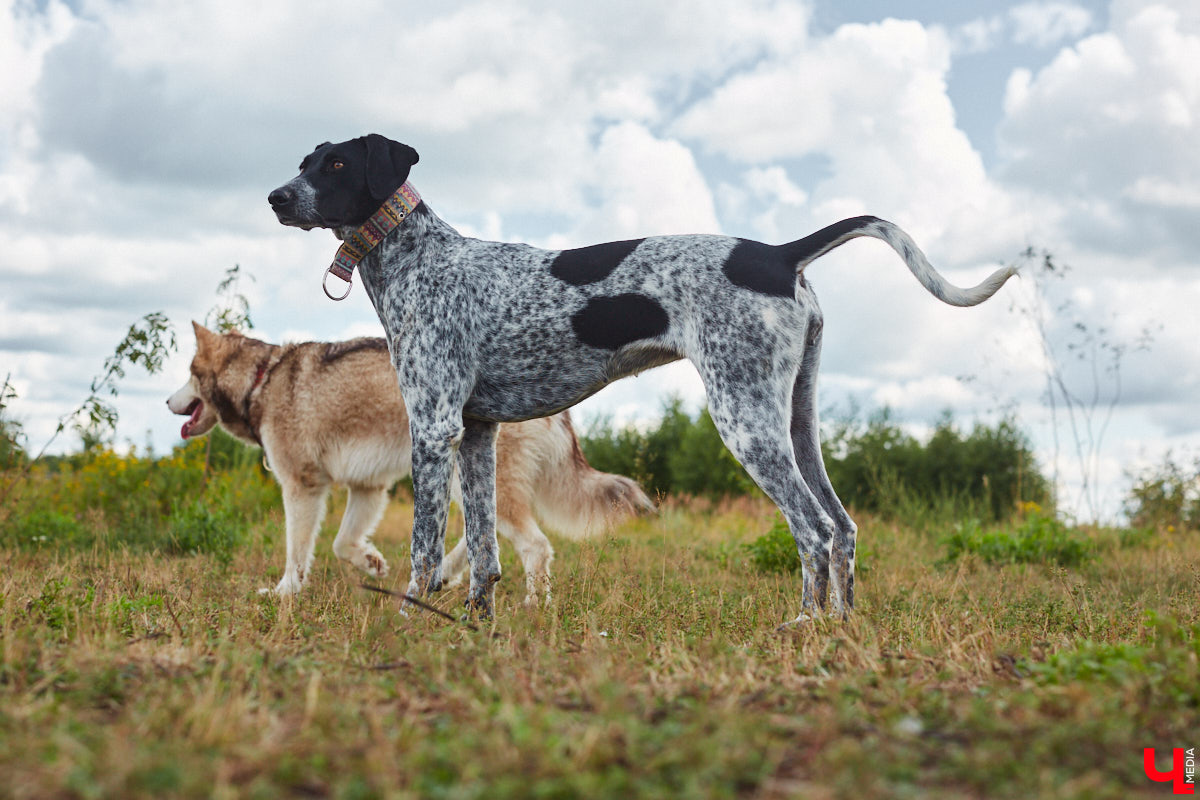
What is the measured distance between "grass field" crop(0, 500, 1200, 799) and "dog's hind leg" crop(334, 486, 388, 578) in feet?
6.63

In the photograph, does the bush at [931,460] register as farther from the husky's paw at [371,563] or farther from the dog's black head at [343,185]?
the dog's black head at [343,185]

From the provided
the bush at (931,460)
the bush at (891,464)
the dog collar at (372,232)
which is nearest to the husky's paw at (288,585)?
the dog collar at (372,232)

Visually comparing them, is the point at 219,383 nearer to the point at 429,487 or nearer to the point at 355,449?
the point at 355,449

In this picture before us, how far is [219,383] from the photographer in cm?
772

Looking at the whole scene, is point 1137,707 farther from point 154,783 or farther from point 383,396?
point 383,396

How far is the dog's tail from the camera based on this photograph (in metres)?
4.65

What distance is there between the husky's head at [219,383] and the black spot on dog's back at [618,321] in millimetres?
3973

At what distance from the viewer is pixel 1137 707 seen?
2590 millimetres

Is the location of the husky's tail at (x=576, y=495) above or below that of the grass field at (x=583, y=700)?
above

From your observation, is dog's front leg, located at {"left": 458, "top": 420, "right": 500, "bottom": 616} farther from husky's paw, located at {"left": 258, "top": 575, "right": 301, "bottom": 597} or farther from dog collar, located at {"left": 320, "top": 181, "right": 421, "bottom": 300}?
husky's paw, located at {"left": 258, "top": 575, "right": 301, "bottom": 597}

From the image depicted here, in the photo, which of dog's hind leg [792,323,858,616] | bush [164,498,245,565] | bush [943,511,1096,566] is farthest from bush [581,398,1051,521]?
dog's hind leg [792,323,858,616]

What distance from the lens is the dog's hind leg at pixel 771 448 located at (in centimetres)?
458

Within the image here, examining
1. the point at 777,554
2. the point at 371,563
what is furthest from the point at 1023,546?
the point at 371,563

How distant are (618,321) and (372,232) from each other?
5.14 ft
